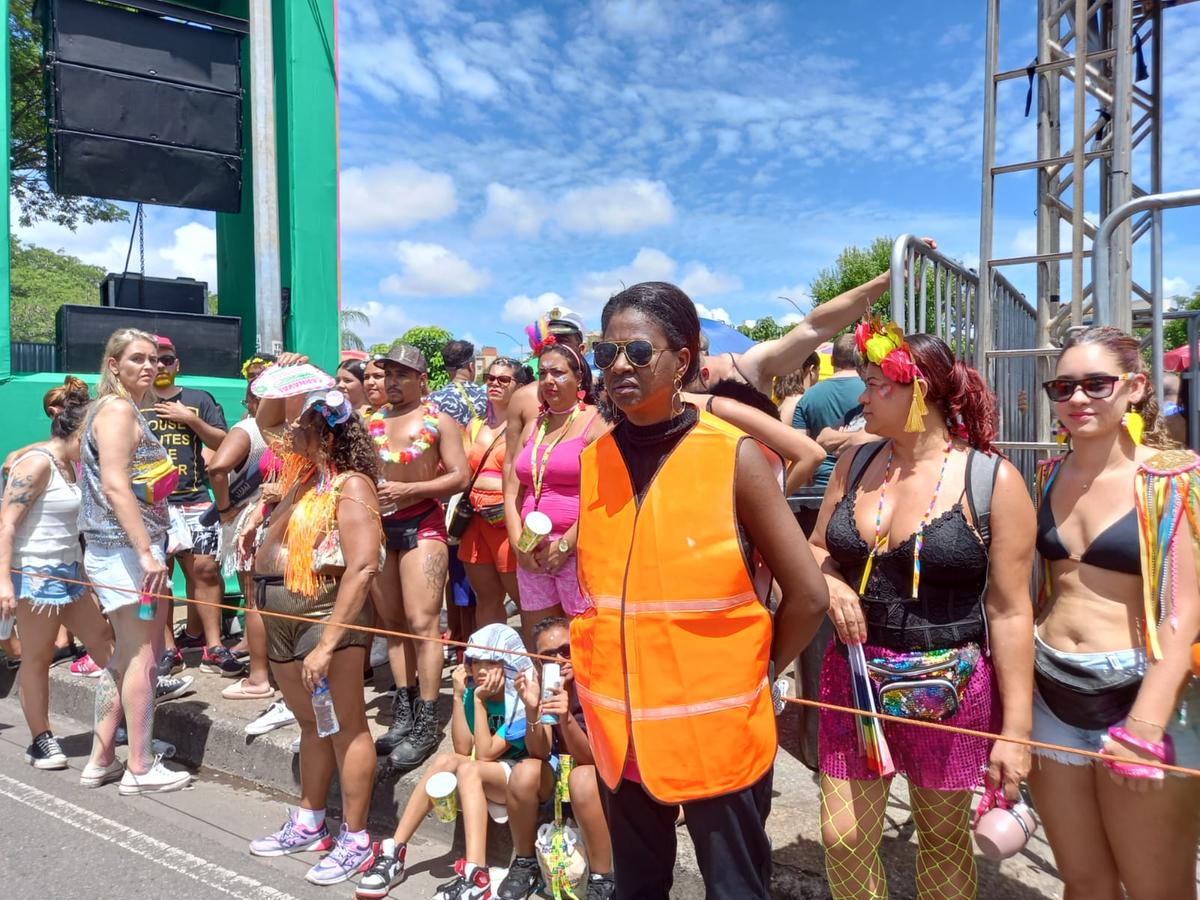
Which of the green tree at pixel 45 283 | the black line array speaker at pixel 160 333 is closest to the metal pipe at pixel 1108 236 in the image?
the black line array speaker at pixel 160 333

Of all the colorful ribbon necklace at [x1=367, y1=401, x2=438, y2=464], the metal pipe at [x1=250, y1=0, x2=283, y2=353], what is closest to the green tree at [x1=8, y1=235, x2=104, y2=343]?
the metal pipe at [x1=250, y1=0, x2=283, y2=353]

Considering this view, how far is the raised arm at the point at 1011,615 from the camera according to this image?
2260 millimetres

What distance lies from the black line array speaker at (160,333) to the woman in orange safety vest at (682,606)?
7.00 metres

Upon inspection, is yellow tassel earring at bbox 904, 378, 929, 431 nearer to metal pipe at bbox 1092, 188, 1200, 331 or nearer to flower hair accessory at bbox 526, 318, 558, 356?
metal pipe at bbox 1092, 188, 1200, 331

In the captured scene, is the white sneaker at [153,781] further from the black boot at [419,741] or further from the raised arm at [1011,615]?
the raised arm at [1011,615]

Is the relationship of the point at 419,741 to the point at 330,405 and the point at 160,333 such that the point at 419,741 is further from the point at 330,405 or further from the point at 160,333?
the point at 160,333

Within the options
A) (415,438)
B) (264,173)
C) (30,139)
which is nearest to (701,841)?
(415,438)

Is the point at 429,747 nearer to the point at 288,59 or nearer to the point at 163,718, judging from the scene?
the point at 163,718

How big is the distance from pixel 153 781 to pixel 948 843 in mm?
3697

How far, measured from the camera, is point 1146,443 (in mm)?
2359

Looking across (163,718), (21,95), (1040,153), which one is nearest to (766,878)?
(163,718)

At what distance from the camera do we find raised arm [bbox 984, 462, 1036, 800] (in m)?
2.26

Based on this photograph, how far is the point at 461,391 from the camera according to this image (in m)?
5.93

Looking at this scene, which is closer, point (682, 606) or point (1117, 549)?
point (682, 606)
